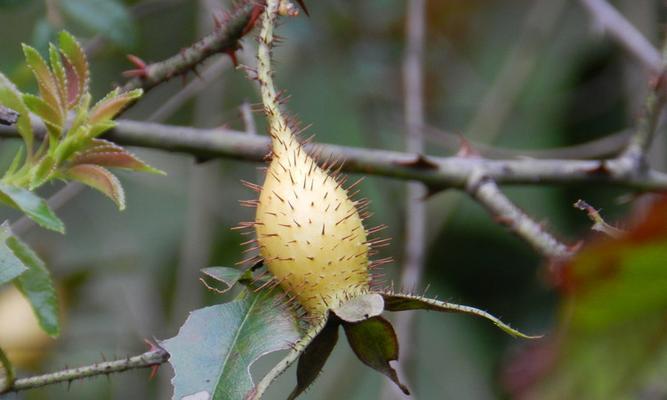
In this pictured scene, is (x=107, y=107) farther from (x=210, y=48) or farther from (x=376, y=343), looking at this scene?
(x=376, y=343)

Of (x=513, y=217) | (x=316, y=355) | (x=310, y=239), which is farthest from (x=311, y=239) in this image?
(x=513, y=217)

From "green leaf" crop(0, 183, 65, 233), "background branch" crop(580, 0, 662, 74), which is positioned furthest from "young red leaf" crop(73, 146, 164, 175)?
"background branch" crop(580, 0, 662, 74)

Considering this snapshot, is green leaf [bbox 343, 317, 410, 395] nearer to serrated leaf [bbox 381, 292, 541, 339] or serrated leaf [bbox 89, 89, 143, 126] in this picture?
serrated leaf [bbox 381, 292, 541, 339]

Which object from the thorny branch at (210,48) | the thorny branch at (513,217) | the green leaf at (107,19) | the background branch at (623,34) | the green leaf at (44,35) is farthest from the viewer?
the background branch at (623,34)

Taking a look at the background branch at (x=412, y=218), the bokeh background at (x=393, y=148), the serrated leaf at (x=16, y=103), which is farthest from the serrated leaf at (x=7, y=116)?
the bokeh background at (x=393, y=148)

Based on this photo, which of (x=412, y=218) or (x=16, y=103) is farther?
(x=412, y=218)

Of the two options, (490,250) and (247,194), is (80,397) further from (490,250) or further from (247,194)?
(490,250)

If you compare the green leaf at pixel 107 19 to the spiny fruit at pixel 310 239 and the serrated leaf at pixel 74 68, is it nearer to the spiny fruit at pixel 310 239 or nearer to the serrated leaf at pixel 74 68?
the serrated leaf at pixel 74 68
